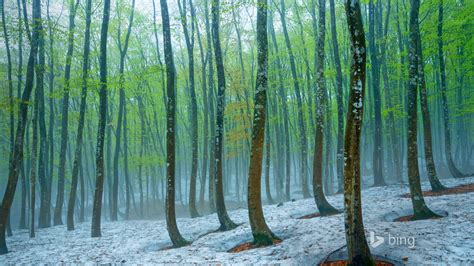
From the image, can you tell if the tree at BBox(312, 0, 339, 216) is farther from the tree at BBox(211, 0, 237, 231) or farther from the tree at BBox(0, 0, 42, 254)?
the tree at BBox(0, 0, 42, 254)

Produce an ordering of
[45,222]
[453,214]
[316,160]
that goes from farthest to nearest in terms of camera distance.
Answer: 1. [45,222]
2. [316,160]
3. [453,214]

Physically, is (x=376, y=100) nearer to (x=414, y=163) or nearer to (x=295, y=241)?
(x=414, y=163)

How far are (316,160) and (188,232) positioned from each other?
6.44 m

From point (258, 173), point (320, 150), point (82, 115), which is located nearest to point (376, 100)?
point (320, 150)

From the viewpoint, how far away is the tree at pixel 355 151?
589cm

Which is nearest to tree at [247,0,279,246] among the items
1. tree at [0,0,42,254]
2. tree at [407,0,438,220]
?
tree at [407,0,438,220]

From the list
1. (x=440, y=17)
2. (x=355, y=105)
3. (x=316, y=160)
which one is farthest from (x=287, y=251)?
(x=440, y=17)

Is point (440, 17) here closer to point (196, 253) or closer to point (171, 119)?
point (171, 119)

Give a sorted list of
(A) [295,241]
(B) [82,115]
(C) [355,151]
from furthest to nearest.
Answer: (B) [82,115], (A) [295,241], (C) [355,151]

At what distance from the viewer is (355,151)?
19.6ft

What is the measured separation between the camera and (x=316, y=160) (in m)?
11.9

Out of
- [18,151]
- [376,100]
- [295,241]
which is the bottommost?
[295,241]

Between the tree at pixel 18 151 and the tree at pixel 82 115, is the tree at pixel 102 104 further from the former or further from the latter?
the tree at pixel 18 151

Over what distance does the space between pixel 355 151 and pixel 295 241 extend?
3.65 metres
